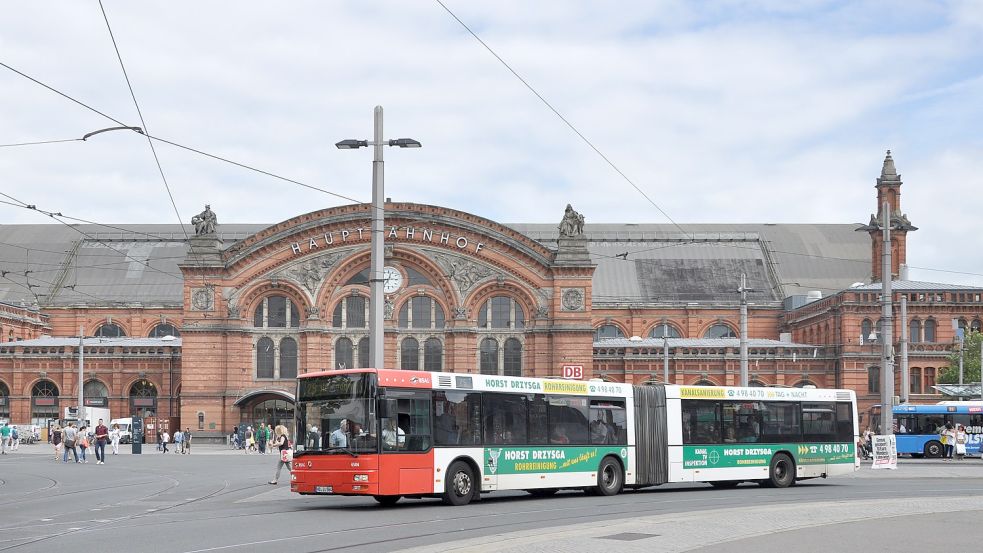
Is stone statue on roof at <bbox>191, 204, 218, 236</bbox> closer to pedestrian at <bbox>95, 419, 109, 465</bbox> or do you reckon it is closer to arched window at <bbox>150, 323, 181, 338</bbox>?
arched window at <bbox>150, 323, 181, 338</bbox>

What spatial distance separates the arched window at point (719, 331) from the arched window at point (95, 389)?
37.4 m

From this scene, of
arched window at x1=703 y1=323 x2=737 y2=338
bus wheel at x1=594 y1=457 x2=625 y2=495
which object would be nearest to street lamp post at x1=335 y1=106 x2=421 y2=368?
bus wheel at x1=594 y1=457 x2=625 y2=495

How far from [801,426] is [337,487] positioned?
13148 millimetres

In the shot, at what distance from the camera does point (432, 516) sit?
70.1 ft

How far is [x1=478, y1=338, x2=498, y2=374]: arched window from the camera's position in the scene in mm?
68500

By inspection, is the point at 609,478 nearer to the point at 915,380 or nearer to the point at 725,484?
the point at 725,484

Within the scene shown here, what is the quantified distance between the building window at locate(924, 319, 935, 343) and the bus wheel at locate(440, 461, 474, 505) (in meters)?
54.2

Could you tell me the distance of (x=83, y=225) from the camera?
93000 mm

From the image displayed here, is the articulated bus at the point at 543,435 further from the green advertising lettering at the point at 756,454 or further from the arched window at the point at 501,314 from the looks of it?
the arched window at the point at 501,314

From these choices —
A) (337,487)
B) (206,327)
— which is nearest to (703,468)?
(337,487)

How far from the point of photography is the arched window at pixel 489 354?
6850 cm

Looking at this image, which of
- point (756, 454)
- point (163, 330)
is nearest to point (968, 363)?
point (756, 454)

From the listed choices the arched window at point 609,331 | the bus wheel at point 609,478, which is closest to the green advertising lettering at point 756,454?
the bus wheel at point 609,478

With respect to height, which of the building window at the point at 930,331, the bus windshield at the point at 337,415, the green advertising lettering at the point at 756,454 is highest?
the building window at the point at 930,331
